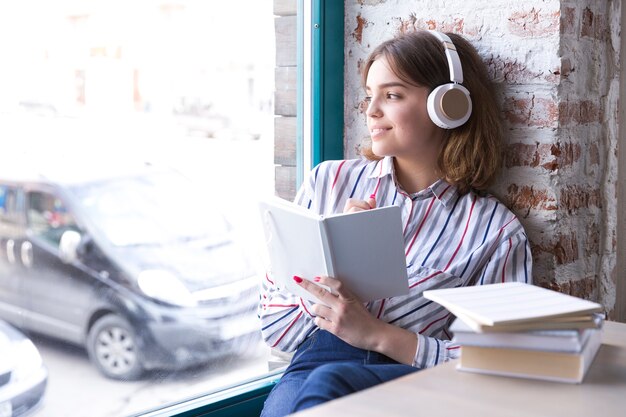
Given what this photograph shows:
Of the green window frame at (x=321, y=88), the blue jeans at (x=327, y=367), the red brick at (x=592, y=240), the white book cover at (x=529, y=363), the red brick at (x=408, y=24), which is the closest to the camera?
the white book cover at (x=529, y=363)

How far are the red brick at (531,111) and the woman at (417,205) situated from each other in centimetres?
6

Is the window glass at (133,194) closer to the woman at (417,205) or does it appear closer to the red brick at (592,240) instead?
the woman at (417,205)

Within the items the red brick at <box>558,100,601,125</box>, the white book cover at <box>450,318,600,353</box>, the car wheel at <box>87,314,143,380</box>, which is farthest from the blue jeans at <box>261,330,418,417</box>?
the red brick at <box>558,100,601,125</box>

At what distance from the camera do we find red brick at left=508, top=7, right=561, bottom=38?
1.88m

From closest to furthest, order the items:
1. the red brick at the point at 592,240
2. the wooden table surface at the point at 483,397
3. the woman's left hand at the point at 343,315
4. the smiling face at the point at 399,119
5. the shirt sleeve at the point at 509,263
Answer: the wooden table surface at the point at 483,397 → the woman's left hand at the point at 343,315 → the shirt sleeve at the point at 509,263 → the smiling face at the point at 399,119 → the red brick at the point at 592,240

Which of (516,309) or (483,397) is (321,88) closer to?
(516,309)

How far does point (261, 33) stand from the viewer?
7.36ft

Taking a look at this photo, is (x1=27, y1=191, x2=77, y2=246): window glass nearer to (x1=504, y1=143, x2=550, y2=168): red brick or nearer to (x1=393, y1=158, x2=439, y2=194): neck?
(x1=393, y1=158, x2=439, y2=194): neck

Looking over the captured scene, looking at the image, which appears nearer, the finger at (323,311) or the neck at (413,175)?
the finger at (323,311)

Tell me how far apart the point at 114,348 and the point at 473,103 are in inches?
39.7

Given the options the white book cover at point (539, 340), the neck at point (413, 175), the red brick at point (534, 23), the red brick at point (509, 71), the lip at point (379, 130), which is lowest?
the white book cover at point (539, 340)

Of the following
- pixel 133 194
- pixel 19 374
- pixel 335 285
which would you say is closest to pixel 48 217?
pixel 133 194

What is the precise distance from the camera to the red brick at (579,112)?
1915 mm

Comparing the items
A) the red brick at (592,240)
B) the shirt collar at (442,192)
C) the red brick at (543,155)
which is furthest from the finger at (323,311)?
the red brick at (592,240)
